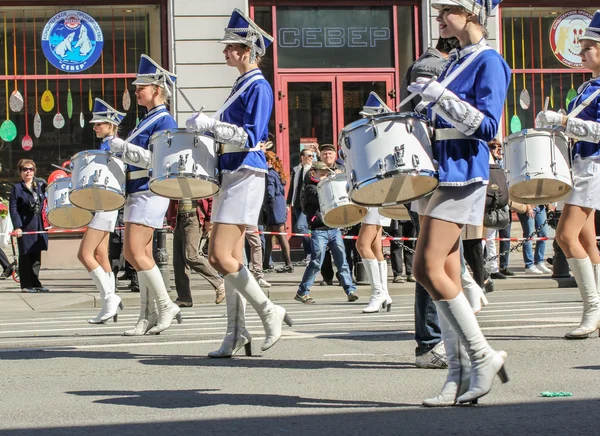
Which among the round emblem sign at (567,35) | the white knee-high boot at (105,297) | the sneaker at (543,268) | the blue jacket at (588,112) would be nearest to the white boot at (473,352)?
the blue jacket at (588,112)

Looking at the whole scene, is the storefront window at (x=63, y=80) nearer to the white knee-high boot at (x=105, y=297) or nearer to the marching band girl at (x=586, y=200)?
the white knee-high boot at (x=105, y=297)

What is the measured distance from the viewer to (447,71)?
6.40 metres

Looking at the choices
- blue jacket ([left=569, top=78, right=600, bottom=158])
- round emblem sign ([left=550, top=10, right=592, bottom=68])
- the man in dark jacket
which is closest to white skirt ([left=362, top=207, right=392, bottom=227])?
the man in dark jacket

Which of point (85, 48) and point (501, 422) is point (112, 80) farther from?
point (501, 422)

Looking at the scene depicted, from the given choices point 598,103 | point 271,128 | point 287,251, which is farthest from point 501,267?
point 598,103

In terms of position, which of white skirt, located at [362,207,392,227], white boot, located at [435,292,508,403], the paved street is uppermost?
white skirt, located at [362,207,392,227]

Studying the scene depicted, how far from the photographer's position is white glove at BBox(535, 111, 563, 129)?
26.8 ft

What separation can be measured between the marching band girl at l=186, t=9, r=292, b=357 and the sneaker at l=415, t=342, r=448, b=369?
1149mm

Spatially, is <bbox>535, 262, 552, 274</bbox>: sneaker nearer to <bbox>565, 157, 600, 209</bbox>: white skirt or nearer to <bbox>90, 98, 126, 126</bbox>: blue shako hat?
<bbox>90, 98, 126, 126</bbox>: blue shako hat

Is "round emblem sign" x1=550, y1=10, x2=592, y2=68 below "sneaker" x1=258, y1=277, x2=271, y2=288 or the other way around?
the other way around

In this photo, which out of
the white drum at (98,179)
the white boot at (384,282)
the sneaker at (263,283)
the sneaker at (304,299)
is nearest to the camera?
the white drum at (98,179)

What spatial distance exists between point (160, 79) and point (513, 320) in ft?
12.5

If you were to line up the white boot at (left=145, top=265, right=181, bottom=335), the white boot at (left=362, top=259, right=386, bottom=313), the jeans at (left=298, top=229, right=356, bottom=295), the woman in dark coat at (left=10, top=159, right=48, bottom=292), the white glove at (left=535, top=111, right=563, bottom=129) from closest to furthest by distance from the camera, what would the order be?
1. the white glove at (left=535, top=111, right=563, bottom=129)
2. the white boot at (left=145, top=265, right=181, bottom=335)
3. the white boot at (left=362, top=259, right=386, bottom=313)
4. the jeans at (left=298, top=229, right=356, bottom=295)
5. the woman in dark coat at (left=10, top=159, right=48, bottom=292)

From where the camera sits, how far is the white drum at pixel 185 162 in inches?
311
